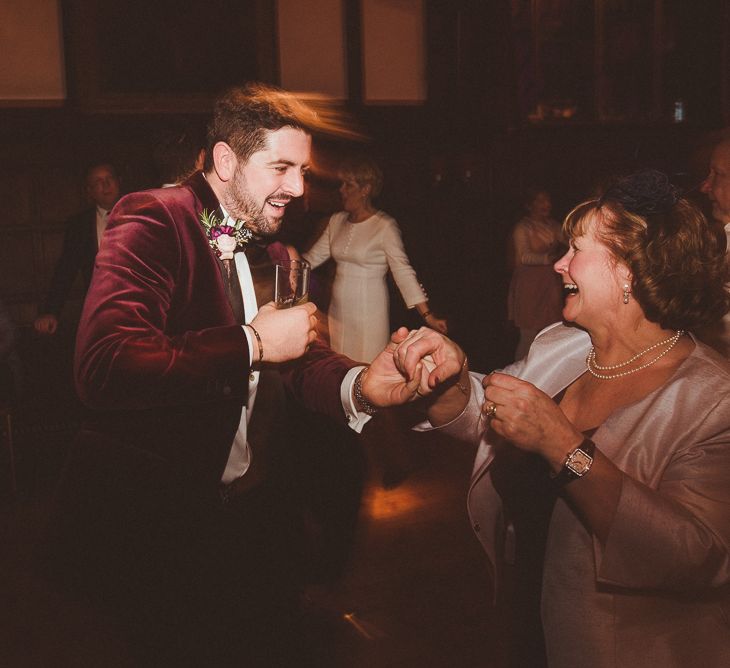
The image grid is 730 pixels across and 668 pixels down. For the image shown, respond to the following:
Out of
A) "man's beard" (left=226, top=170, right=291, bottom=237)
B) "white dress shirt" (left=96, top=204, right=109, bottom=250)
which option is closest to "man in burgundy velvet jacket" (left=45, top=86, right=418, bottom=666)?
"man's beard" (left=226, top=170, right=291, bottom=237)

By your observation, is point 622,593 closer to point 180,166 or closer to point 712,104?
point 180,166

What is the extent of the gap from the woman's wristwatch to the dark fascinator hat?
62cm

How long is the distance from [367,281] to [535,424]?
10.6ft

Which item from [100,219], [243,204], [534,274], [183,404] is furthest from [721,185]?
[100,219]

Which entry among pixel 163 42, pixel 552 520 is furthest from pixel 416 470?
pixel 163 42

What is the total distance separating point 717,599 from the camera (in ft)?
5.90

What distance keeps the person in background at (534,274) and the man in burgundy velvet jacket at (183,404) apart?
12.4 ft

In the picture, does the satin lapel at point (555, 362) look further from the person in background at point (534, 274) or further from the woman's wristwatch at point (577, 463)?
the person in background at point (534, 274)

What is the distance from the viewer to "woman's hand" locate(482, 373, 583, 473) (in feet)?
5.51

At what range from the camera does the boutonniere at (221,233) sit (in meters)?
1.99

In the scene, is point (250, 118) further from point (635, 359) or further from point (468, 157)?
point (468, 157)

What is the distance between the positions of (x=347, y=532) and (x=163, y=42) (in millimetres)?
4668

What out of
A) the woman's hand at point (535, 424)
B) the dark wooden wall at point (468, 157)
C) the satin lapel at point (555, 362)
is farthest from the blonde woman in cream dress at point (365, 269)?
the woman's hand at point (535, 424)

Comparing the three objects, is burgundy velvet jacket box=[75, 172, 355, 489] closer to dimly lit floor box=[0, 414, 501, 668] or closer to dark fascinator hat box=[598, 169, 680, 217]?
dark fascinator hat box=[598, 169, 680, 217]
